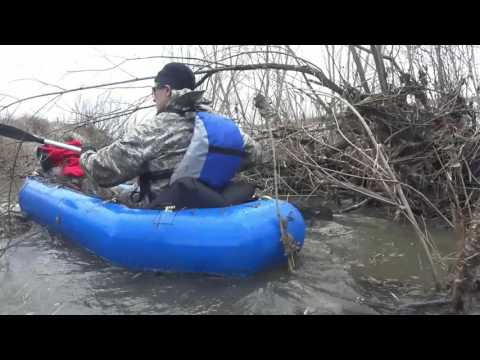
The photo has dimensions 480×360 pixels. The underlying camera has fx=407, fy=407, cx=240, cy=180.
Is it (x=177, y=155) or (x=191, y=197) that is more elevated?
(x=177, y=155)

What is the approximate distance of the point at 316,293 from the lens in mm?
2762

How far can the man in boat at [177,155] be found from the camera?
3.18 meters

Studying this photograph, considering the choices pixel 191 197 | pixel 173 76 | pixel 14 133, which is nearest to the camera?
pixel 191 197

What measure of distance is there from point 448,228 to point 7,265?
4403 mm

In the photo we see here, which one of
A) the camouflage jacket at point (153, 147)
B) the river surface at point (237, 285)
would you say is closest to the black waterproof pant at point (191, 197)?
the camouflage jacket at point (153, 147)

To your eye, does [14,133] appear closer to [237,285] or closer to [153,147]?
[153,147]

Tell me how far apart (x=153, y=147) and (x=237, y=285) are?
1267mm

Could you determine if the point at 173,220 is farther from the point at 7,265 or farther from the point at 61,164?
the point at 61,164

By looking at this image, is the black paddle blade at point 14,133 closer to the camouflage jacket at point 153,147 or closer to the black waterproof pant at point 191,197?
the camouflage jacket at point 153,147

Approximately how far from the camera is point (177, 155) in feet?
10.9

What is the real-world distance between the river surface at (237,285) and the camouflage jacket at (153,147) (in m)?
0.77

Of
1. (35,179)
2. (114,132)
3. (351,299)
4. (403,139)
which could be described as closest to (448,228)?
(403,139)

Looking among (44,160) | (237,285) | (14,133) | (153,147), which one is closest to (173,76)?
(153,147)

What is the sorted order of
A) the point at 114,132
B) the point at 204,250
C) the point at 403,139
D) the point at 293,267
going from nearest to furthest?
the point at 204,250
the point at 293,267
the point at 403,139
the point at 114,132
